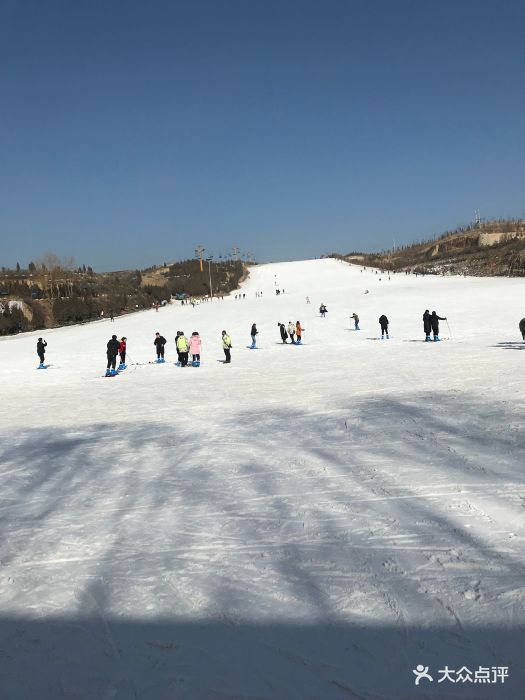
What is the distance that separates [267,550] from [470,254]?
112 metres

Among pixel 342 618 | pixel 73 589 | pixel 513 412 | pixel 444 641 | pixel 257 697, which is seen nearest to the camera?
pixel 257 697

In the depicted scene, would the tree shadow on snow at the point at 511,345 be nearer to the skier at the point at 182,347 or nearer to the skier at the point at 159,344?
the skier at the point at 182,347

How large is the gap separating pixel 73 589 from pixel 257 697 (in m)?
1.49

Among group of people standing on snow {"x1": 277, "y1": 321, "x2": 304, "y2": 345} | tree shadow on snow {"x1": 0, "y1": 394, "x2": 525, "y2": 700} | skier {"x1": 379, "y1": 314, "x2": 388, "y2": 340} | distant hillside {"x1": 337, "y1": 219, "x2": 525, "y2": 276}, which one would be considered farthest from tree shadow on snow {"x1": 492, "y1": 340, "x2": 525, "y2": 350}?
distant hillside {"x1": 337, "y1": 219, "x2": 525, "y2": 276}

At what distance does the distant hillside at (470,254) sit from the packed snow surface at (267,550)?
200 feet

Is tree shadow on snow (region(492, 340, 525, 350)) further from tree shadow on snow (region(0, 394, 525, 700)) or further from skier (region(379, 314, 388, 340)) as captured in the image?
tree shadow on snow (region(0, 394, 525, 700))

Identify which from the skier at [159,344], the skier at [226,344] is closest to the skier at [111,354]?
the skier at [159,344]

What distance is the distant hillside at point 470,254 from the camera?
75.7 m

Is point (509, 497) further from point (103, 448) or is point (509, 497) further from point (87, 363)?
point (87, 363)

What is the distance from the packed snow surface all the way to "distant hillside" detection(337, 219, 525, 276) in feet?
200

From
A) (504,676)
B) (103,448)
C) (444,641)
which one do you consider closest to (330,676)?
(444,641)

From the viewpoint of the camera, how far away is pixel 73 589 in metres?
3.21

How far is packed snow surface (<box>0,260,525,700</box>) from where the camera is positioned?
2.46m

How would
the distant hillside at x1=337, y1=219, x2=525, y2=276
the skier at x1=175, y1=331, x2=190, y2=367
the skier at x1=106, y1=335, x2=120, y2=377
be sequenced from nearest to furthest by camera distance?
the skier at x1=106, y1=335, x2=120, y2=377 < the skier at x1=175, y1=331, x2=190, y2=367 < the distant hillside at x1=337, y1=219, x2=525, y2=276
